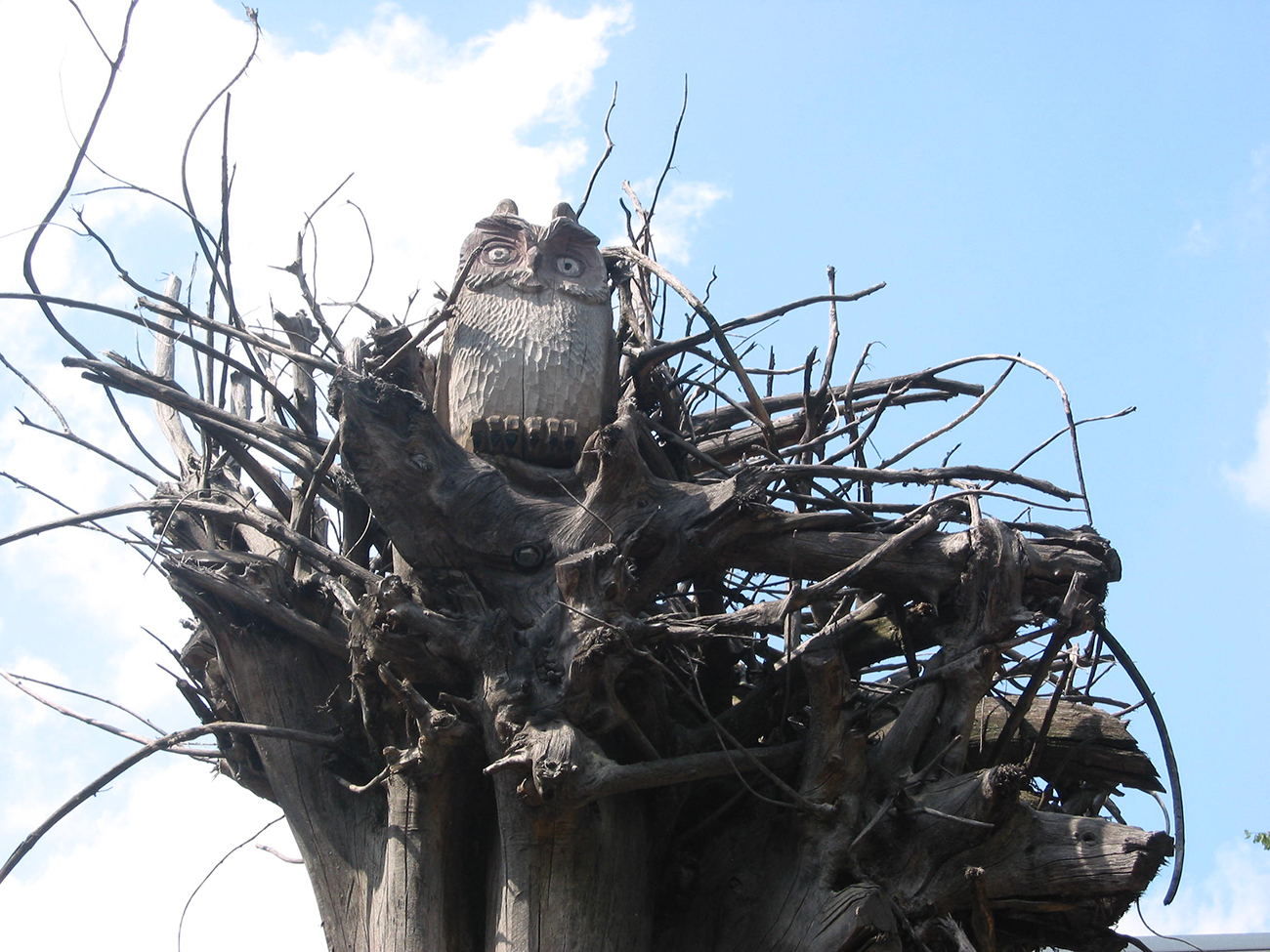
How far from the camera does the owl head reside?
12.1ft

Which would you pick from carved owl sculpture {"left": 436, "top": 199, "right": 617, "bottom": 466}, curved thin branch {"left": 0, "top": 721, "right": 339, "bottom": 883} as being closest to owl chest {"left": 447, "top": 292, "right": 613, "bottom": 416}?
carved owl sculpture {"left": 436, "top": 199, "right": 617, "bottom": 466}

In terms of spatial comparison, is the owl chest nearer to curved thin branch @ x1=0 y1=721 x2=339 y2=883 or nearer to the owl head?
the owl head

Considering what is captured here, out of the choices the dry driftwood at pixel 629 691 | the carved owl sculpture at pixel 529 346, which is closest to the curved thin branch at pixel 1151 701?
the dry driftwood at pixel 629 691

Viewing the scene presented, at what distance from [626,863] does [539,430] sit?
1.16 metres

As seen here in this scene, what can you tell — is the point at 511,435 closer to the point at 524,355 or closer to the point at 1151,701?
the point at 524,355

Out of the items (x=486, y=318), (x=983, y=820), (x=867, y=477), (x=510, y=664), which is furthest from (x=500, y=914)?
(x=486, y=318)

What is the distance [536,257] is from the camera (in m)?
3.74

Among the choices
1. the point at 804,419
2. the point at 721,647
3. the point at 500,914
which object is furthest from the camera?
the point at 804,419

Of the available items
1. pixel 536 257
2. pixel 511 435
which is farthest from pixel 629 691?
pixel 536 257

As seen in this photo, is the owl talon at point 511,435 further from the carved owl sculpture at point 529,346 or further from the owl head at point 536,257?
the owl head at point 536,257

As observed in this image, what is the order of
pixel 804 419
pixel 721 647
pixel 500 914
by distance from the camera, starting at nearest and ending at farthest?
pixel 500 914
pixel 721 647
pixel 804 419

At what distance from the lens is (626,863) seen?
2982 millimetres

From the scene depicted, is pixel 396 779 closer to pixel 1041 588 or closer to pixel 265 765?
pixel 265 765

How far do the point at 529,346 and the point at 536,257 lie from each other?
40 cm
